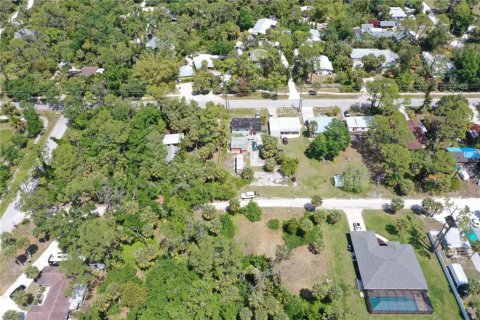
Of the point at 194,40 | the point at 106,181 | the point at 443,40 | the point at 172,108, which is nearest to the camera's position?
the point at 106,181

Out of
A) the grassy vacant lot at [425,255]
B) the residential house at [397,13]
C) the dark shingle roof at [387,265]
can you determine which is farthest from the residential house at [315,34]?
the dark shingle roof at [387,265]

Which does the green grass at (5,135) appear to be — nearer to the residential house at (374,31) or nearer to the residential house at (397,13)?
the residential house at (374,31)

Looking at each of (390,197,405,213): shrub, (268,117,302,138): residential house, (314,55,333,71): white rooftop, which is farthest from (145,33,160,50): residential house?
(390,197,405,213): shrub

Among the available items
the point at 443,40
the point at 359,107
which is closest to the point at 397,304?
the point at 359,107

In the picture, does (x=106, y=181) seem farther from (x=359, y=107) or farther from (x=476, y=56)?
(x=476, y=56)

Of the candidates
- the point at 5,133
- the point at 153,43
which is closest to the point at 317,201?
the point at 5,133

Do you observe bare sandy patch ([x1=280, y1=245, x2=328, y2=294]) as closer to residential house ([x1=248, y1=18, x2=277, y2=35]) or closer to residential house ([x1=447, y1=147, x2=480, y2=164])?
residential house ([x1=447, y1=147, x2=480, y2=164])

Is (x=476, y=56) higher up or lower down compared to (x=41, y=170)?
higher up
